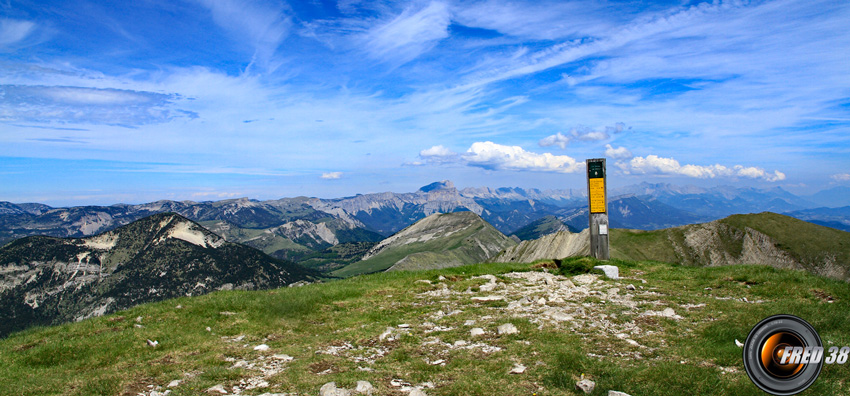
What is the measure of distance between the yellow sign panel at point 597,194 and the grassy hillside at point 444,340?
8223mm

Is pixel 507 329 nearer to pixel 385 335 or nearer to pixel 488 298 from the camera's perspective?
pixel 385 335

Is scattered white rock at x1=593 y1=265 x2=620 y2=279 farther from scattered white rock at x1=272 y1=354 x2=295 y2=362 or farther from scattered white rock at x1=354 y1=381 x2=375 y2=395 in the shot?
scattered white rock at x1=272 y1=354 x2=295 y2=362

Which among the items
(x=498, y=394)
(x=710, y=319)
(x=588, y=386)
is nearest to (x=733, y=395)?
(x=588, y=386)

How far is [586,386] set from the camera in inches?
289

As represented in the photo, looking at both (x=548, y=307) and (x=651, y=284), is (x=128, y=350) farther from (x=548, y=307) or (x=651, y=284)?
(x=651, y=284)

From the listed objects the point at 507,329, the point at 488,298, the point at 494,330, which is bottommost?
the point at 488,298

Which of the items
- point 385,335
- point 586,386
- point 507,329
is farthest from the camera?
point 385,335

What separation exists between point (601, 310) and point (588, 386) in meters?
6.51

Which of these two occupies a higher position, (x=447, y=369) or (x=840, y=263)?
(x=447, y=369)

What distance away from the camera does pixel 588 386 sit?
24.0ft

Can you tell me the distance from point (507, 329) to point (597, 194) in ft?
56.7

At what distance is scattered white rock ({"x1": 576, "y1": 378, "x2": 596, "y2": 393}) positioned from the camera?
23.8ft

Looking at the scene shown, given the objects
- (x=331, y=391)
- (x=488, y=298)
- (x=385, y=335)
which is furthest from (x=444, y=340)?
(x=488, y=298)

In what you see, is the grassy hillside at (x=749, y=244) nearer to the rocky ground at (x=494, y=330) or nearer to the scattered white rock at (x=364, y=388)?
the rocky ground at (x=494, y=330)
